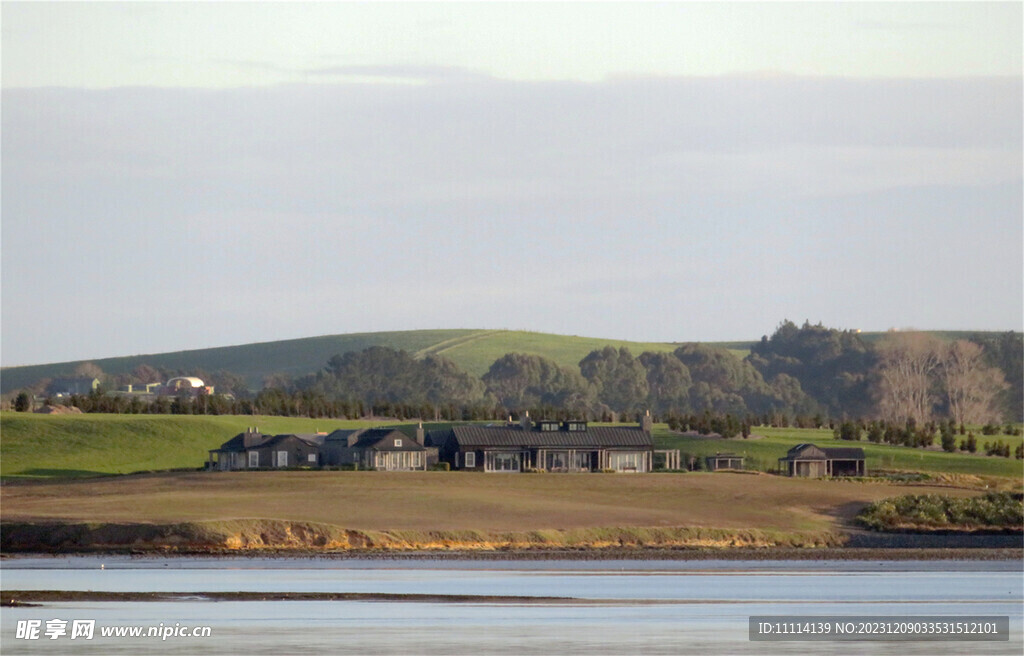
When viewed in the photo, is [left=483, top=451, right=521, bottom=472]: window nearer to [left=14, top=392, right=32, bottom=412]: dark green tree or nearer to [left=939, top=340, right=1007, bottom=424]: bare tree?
[left=14, top=392, right=32, bottom=412]: dark green tree

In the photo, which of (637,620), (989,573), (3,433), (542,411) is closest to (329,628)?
(637,620)

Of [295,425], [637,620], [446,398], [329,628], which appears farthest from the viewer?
[446,398]

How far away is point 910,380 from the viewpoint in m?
171

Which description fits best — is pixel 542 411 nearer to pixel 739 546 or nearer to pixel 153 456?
pixel 153 456

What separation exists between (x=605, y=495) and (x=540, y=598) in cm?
3167

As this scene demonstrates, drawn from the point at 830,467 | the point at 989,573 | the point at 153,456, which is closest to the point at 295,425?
the point at 153,456

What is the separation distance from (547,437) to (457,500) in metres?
23.9

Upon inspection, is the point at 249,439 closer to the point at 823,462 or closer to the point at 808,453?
the point at 808,453

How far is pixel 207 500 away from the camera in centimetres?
6706

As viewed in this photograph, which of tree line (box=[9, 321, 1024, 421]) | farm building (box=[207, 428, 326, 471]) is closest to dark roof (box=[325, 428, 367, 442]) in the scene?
farm building (box=[207, 428, 326, 471])

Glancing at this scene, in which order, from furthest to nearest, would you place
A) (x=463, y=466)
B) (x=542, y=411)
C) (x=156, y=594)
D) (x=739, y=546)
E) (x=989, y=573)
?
1. (x=542, y=411)
2. (x=463, y=466)
3. (x=739, y=546)
4. (x=989, y=573)
5. (x=156, y=594)

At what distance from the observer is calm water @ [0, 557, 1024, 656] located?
32.8 metres

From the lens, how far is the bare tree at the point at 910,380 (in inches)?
6614

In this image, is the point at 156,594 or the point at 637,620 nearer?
the point at 637,620
